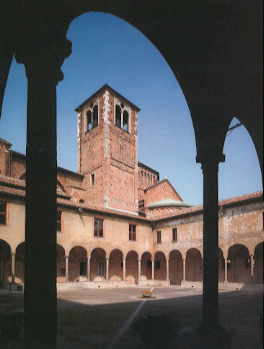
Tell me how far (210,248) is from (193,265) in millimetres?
24974

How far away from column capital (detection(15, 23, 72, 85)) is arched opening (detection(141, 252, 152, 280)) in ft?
94.9

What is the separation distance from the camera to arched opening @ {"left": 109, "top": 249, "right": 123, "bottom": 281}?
1123 inches

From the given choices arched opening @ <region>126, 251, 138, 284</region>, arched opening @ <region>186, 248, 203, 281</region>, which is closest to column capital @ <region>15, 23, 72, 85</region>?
arched opening @ <region>186, 248, 203, 281</region>

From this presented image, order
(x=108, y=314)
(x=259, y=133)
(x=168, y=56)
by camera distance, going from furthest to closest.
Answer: (x=108, y=314)
(x=259, y=133)
(x=168, y=56)

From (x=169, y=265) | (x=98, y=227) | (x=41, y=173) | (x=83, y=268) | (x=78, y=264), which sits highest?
(x=41, y=173)

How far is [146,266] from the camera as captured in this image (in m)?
31.8

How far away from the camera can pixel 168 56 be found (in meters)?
5.03

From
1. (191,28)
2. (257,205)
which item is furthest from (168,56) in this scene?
(257,205)

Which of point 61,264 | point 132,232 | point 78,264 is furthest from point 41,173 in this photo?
point 132,232

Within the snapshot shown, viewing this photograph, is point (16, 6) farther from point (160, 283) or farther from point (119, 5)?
point (160, 283)

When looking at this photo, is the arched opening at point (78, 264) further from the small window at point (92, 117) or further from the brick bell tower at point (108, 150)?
the small window at point (92, 117)

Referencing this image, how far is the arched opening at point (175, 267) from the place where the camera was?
1177 inches

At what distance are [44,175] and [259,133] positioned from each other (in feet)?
15.7

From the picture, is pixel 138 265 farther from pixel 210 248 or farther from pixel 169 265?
pixel 210 248
